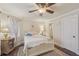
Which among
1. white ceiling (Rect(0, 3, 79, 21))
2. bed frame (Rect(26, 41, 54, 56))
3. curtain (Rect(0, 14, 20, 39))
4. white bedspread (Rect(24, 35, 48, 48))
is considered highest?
white ceiling (Rect(0, 3, 79, 21))

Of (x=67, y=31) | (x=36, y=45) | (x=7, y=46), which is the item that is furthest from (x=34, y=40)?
(x=67, y=31)

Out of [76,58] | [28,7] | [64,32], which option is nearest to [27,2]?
[28,7]

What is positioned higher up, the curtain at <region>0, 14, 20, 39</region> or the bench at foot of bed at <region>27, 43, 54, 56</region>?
the curtain at <region>0, 14, 20, 39</region>

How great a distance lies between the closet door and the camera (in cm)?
198

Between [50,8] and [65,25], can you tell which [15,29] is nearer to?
[50,8]

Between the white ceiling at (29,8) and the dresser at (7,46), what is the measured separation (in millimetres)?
471

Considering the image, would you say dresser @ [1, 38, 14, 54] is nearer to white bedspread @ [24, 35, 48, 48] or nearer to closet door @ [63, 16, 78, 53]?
white bedspread @ [24, 35, 48, 48]

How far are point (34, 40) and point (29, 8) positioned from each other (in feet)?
1.89

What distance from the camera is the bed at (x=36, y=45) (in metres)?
2.01

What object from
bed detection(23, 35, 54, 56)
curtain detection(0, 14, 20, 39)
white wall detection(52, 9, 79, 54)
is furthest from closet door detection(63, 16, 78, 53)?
curtain detection(0, 14, 20, 39)

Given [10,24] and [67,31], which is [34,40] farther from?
[67,31]

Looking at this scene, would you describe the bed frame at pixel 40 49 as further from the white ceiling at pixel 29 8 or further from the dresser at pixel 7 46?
the white ceiling at pixel 29 8

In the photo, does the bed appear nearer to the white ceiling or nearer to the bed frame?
the bed frame

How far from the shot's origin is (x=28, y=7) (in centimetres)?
198
